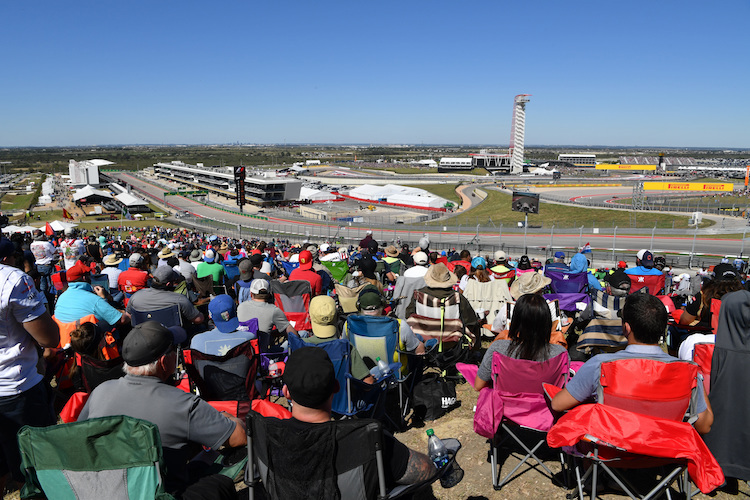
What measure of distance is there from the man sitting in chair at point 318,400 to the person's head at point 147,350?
0.99m

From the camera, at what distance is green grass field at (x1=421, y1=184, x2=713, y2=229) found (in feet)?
175

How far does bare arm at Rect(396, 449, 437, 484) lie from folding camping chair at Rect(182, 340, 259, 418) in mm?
2444

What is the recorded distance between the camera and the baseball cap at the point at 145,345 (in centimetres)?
327

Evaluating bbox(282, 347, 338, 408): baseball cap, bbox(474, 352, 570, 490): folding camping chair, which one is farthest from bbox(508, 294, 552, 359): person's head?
bbox(282, 347, 338, 408): baseball cap

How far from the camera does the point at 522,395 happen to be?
446cm

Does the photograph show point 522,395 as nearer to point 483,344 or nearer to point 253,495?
point 253,495

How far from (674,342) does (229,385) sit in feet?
18.7

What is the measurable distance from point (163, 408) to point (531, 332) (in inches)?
118

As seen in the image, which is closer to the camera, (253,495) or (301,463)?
(301,463)

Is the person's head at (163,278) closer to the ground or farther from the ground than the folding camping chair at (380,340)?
farther from the ground

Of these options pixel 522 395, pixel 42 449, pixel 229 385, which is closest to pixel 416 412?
pixel 522 395

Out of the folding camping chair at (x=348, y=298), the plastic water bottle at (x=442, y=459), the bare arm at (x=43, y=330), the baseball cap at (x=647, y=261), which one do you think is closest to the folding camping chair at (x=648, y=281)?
the baseball cap at (x=647, y=261)

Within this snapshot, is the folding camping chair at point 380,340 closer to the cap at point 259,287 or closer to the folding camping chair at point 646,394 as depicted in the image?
the cap at point 259,287

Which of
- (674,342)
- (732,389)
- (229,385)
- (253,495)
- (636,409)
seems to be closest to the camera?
(253,495)
